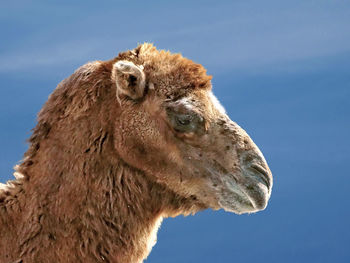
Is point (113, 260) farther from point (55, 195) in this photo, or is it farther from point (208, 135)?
point (208, 135)

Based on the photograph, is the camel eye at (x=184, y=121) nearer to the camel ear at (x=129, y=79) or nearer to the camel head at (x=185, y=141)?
the camel head at (x=185, y=141)

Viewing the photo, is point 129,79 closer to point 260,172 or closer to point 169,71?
point 169,71

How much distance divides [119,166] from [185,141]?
73cm

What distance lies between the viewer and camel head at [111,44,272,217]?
6660 mm

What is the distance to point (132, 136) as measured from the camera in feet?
21.9

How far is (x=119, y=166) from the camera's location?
6.73 meters

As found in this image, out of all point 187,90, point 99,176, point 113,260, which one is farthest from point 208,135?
point 113,260

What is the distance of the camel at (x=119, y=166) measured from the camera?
659cm

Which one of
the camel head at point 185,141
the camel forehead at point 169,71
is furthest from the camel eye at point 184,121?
the camel forehead at point 169,71

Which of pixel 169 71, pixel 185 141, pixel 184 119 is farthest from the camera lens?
pixel 169 71

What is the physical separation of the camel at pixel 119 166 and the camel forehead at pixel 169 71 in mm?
14

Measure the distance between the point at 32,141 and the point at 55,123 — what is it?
32 centimetres

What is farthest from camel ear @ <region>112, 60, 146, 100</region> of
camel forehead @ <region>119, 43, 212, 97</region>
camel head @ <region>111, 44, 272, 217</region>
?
camel forehead @ <region>119, 43, 212, 97</region>

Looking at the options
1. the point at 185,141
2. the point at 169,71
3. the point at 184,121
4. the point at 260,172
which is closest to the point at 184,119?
the point at 184,121
